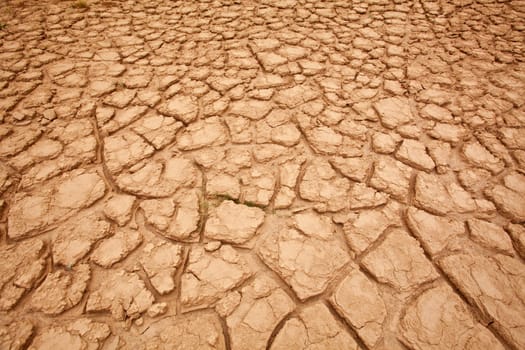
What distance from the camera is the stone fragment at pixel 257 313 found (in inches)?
38.3

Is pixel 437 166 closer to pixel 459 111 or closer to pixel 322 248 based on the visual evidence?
pixel 459 111

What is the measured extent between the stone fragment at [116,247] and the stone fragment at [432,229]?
126cm

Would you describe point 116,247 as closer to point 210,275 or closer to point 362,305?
point 210,275

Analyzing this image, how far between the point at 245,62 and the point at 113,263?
1.71 m

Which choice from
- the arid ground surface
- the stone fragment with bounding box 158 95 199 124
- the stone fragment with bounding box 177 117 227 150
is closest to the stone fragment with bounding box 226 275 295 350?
the arid ground surface

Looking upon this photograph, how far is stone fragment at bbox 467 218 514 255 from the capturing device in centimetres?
120

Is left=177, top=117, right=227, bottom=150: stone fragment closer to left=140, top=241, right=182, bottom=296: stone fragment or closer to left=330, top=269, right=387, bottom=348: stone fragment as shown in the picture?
left=140, top=241, right=182, bottom=296: stone fragment

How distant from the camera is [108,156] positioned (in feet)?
5.11

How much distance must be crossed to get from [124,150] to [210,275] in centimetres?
93

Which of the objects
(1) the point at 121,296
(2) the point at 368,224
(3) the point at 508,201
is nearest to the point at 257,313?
(1) the point at 121,296

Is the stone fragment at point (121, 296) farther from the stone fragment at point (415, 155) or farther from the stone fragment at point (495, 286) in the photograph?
the stone fragment at point (415, 155)

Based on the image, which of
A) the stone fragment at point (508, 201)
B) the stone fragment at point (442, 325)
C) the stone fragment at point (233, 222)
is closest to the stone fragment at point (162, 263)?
the stone fragment at point (233, 222)

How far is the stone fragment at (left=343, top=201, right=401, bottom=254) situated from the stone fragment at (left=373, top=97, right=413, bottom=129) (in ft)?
2.05

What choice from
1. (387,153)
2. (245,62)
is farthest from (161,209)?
(245,62)
